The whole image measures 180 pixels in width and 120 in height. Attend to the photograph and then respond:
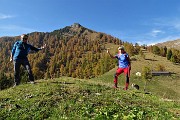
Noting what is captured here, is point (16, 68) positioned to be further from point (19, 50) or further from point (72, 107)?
point (72, 107)

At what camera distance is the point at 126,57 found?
22031 mm

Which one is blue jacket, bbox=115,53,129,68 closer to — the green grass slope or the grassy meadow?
the grassy meadow

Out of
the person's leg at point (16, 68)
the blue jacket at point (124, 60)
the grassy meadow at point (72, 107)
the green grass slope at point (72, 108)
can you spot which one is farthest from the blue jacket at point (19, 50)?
the blue jacket at point (124, 60)

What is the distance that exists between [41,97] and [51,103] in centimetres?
161

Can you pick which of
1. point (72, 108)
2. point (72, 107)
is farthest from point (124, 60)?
point (72, 108)

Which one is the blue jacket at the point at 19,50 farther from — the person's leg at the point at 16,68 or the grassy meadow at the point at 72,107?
the grassy meadow at the point at 72,107

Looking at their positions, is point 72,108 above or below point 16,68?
below

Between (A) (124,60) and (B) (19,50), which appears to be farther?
(A) (124,60)

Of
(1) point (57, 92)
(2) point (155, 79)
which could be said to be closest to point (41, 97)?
(1) point (57, 92)

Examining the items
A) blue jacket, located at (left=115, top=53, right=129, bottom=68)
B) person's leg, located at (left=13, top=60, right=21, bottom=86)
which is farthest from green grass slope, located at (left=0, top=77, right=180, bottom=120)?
blue jacket, located at (left=115, top=53, right=129, bottom=68)

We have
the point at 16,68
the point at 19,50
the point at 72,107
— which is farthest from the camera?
the point at 16,68

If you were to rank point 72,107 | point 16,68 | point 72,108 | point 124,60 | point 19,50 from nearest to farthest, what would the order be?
point 72,108
point 72,107
point 19,50
point 16,68
point 124,60

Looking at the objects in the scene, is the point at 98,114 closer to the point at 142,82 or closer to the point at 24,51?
the point at 24,51

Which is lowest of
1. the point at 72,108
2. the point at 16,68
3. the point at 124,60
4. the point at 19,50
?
the point at 72,108
